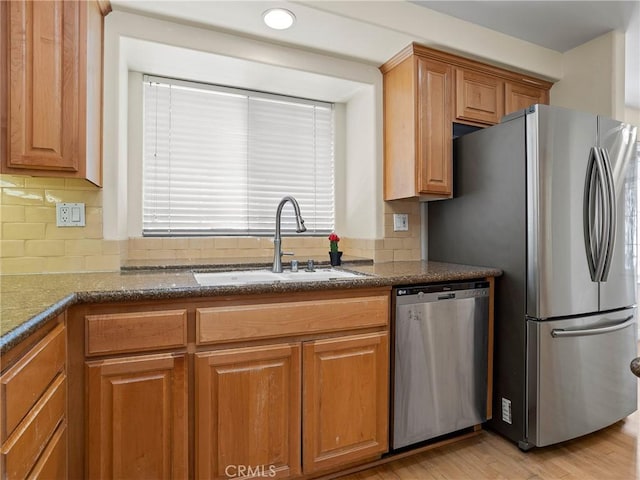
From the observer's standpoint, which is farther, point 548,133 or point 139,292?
point 548,133

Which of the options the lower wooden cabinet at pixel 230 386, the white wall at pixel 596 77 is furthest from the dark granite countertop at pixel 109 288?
the white wall at pixel 596 77

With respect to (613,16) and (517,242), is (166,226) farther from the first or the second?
(613,16)

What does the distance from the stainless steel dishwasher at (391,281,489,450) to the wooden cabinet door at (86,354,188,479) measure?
985 millimetres

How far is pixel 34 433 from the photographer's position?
973mm

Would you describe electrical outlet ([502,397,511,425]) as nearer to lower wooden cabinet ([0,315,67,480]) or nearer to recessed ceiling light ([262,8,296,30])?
lower wooden cabinet ([0,315,67,480])

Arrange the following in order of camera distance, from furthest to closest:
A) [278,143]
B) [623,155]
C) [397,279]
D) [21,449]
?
[278,143] < [623,155] < [397,279] < [21,449]

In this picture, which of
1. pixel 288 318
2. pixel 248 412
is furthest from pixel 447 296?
pixel 248 412

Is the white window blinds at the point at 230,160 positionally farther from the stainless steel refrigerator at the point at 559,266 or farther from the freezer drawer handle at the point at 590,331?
the freezer drawer handle at the point at 590,331

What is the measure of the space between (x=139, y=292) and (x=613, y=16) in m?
3.07

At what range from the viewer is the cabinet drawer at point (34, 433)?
844 millimetres

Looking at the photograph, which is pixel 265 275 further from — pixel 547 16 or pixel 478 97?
pixel 547 16

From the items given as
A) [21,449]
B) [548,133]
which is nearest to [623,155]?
[548,133]

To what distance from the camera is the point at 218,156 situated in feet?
7.91

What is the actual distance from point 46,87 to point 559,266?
2426mm
